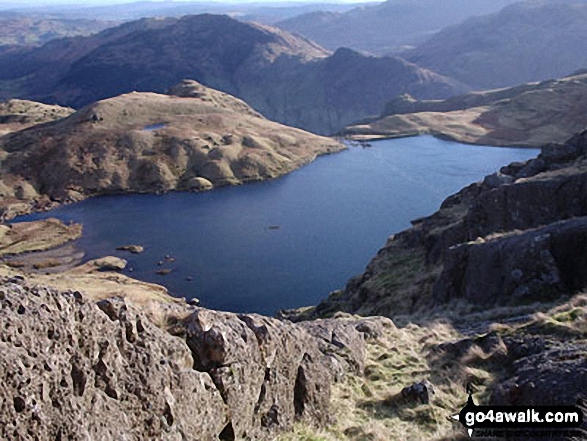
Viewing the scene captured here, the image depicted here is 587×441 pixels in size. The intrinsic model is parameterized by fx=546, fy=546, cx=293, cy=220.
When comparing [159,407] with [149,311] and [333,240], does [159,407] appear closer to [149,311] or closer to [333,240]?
[149,311]

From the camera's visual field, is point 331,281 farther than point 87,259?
No

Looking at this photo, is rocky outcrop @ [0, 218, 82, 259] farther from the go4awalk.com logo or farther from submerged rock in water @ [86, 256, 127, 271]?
the go4awalk.com logo

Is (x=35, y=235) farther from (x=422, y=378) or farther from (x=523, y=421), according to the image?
(x=523, y=421)

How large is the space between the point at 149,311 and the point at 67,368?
383cm

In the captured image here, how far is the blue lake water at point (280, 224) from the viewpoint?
3209 inches

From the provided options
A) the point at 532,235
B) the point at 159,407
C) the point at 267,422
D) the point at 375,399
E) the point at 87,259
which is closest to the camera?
the point at 159,407

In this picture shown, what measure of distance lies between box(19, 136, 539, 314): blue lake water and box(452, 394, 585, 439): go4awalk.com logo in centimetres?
6081

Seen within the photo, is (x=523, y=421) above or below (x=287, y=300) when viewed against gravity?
above

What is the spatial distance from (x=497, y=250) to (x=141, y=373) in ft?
82.6

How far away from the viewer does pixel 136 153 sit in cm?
15038

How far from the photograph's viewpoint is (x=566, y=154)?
49469 millimetres

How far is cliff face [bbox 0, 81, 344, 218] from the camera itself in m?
138

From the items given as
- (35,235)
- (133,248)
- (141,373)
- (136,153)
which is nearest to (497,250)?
(141,373)

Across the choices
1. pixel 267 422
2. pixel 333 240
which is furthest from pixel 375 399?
pixel 333 240
